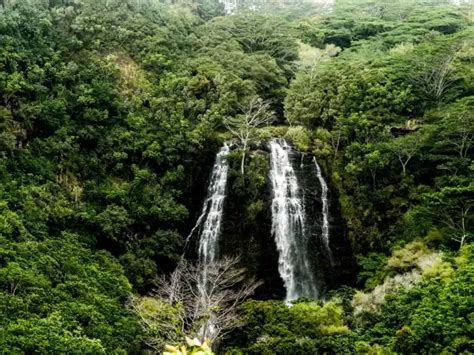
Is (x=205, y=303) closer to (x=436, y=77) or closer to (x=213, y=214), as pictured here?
(x=213, y=214)

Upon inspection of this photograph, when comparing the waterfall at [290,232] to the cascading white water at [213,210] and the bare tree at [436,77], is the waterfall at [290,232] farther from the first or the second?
the bare tree at [436,77]

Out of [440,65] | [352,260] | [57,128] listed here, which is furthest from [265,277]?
[440,65]

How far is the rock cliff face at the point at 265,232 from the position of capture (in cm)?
2555

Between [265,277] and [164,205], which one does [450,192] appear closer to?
[265,277]

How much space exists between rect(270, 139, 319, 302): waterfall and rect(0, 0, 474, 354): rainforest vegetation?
0.95 meters

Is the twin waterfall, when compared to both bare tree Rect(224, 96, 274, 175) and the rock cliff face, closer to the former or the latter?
the rock cliff face

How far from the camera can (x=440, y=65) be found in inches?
1181

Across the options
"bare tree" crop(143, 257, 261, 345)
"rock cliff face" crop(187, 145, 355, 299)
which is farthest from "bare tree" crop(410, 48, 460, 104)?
"bare tree" crop(143, 257, 261, 345)

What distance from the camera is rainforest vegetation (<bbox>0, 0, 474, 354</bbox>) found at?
17422mm

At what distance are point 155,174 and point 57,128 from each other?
18.4ft

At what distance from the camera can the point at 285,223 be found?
26.9 meters

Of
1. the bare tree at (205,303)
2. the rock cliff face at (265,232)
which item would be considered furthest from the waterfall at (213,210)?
the bare tree at (205,303)

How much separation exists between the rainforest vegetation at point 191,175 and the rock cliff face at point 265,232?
17 cm

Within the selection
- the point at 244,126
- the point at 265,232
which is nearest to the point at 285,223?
the point at 265,232
